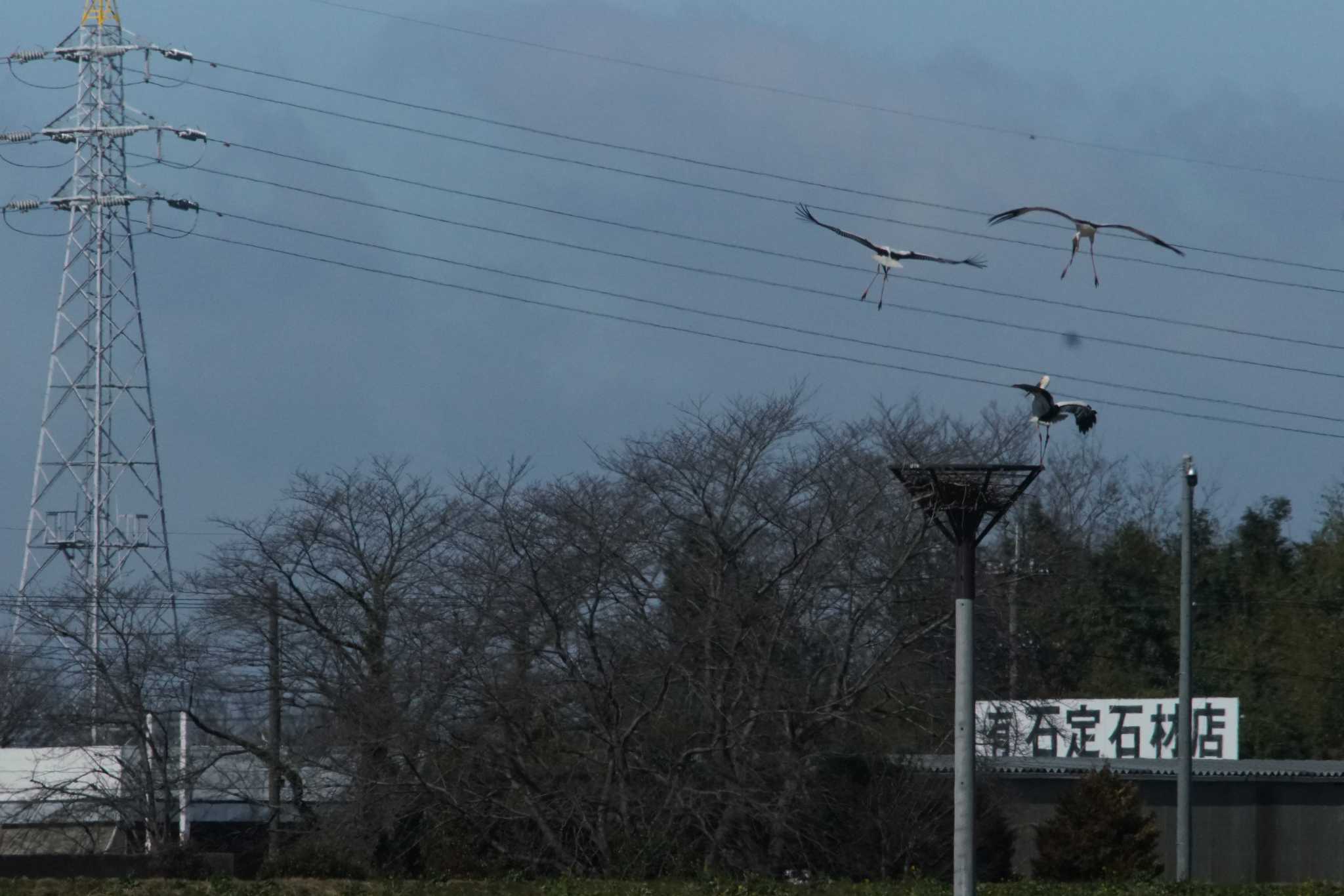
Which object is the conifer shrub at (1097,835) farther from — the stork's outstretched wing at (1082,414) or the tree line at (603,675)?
the stork's outstretched wing at (1082,414)

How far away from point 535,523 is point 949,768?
890 cm

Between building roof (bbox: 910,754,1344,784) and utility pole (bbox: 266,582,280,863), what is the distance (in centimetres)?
1389

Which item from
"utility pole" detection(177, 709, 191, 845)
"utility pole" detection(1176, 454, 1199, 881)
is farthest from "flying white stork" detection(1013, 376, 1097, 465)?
"utility pole" detection(177, 709, 191, 845)

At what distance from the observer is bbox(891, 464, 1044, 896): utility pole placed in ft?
50.5

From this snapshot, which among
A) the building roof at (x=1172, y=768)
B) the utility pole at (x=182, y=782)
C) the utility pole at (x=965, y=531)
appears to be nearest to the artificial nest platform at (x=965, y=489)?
the utility pole at (x=965, y=531)

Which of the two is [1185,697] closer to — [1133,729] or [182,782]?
[1133,729]

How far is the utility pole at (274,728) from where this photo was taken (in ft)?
91.6

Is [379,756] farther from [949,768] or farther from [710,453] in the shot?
[949,768]

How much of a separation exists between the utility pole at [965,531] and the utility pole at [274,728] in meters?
15.1

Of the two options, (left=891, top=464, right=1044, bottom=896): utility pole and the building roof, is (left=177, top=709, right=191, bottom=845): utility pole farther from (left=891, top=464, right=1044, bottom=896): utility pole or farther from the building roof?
(left=891, top=464, right=1044, bottom=896): utility pole

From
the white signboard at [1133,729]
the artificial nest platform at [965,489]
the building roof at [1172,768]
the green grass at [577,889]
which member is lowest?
the green grass at [577,889]

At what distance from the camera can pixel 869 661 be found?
28719mm

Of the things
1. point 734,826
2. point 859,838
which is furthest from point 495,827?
point 859,838

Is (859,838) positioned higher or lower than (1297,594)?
lower
